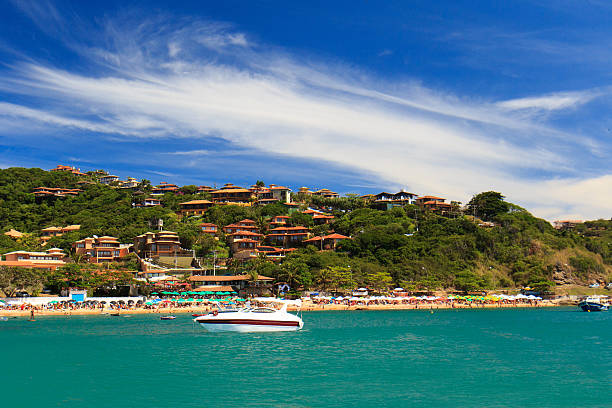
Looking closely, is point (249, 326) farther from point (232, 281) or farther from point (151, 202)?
point (151, 202)

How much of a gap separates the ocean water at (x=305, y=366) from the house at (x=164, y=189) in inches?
2872

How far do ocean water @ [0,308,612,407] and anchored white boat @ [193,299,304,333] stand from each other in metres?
0.62

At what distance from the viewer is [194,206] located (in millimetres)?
97562

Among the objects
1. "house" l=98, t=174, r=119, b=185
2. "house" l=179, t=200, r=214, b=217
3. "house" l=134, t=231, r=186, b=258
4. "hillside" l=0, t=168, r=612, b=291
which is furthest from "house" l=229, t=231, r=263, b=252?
"house" l=98, t=174, r=119, b=185

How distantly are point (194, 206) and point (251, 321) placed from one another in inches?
2495

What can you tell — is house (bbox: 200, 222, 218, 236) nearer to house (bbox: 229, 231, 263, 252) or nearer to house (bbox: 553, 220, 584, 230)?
house (bbox: 229, 231, 263, 252)

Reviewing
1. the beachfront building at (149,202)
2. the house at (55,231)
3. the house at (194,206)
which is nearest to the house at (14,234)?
the house at (55,231)

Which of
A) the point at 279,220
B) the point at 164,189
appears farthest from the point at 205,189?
the point at 279,220

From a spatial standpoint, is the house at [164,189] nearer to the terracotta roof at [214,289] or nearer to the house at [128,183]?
the house at [128,183]

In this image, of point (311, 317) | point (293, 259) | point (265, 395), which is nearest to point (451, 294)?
point (293, 259)

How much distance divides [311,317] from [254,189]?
63.3m

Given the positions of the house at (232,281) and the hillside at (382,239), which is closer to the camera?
the house at (232,281)

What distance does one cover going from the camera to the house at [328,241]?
78.8m

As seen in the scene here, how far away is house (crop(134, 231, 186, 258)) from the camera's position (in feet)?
242
